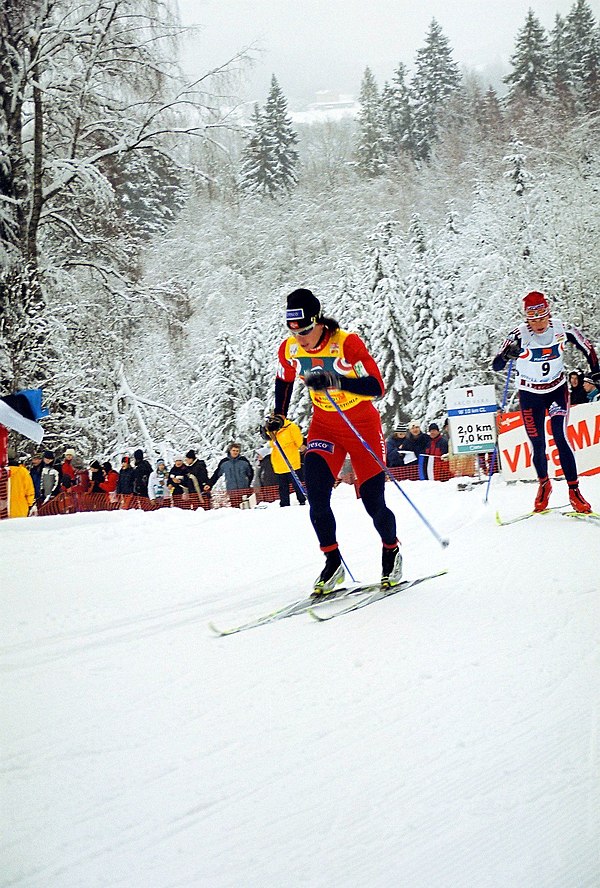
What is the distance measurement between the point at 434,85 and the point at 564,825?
64.0 m

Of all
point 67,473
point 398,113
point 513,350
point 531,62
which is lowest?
point 67,473

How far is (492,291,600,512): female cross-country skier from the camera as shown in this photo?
7.64 metres

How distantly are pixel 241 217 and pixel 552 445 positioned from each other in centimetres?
6212

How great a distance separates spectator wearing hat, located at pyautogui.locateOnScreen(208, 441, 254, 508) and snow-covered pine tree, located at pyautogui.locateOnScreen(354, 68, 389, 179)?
→ 5779 centimetres

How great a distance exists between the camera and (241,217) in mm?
70375

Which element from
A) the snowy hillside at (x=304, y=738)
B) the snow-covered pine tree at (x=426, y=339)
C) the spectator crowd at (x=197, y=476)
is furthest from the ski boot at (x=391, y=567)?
the snow-covered pine tree at (x=426, y=339)

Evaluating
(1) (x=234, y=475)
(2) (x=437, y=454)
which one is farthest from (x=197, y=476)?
(2) (x=437, y=454)

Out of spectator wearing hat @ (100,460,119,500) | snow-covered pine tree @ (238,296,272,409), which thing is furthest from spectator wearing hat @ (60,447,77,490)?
snow-covered pine tree @ (238,296,272,409)

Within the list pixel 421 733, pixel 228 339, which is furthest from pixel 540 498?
pixel 228 339

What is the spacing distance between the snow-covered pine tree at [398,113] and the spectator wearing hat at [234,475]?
56.0 m

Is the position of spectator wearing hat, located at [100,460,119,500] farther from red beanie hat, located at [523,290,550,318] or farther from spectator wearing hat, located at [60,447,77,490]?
red beanie hat, located at [523,290,550,318]

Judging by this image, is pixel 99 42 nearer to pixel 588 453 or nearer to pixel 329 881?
pixel 588 453

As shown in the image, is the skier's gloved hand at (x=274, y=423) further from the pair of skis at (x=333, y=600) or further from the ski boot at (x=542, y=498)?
the ski boot at (x=542, y=498)

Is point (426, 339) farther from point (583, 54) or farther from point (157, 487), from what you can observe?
point (157, 487)
